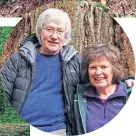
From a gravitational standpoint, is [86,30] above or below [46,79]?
above

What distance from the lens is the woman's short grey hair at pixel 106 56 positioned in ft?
13.9

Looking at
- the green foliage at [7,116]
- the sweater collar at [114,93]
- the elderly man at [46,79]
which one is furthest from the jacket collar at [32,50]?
the sweater collar at [114,93]

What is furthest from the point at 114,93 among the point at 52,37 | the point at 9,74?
the point at 9,74

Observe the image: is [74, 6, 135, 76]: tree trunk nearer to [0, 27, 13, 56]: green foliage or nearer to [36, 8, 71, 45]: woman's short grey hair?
[36, 8, 71, 45]: woman's short grey hair

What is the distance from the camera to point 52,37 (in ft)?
13.9

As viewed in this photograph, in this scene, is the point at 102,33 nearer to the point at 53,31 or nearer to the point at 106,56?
the point at 106,56

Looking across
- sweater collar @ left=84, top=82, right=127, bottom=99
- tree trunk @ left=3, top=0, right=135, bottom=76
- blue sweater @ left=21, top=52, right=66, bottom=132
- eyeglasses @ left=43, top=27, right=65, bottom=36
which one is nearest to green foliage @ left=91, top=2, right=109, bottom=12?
tree trunk @ left=3, top=0, right=135, bottom=76

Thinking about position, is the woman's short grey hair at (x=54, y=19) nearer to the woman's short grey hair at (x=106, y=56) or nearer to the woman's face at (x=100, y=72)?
the woman's short grey hair at (x=106, y=56)

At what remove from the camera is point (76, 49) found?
14.2 feet

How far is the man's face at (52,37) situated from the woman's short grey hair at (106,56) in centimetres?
26

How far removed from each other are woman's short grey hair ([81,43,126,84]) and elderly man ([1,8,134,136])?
0.07 meters

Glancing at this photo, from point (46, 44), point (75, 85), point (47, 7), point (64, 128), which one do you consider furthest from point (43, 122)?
point (47, 7)

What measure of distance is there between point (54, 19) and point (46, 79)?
22.9 inches

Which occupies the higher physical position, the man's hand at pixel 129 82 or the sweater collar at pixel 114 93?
the man's hand at pixel 129 82
